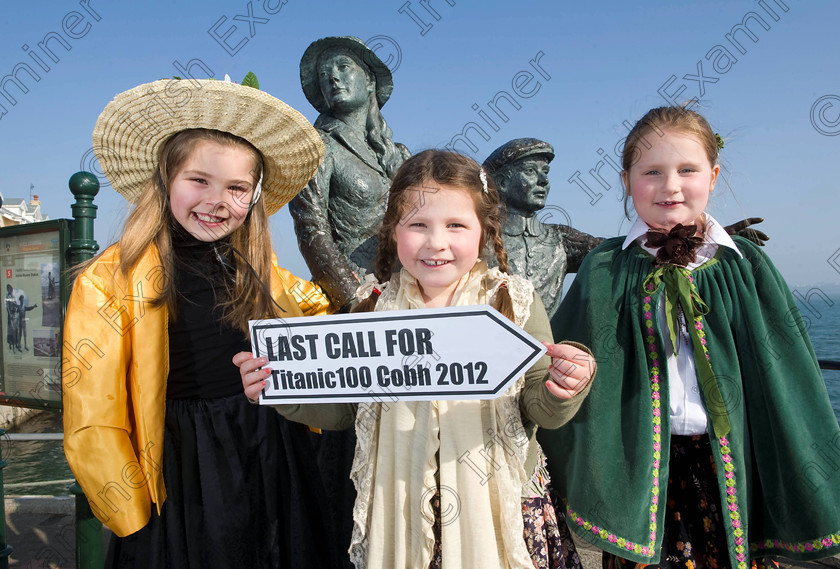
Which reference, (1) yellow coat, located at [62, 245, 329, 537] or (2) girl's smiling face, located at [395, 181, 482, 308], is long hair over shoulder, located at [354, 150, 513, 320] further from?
(1) yellow coat, located at [62, 245, 329, 537]

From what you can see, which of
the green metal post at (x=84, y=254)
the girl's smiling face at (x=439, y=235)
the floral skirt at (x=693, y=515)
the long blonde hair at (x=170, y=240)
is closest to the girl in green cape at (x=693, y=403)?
the floral skirt at (x=693, y=515)

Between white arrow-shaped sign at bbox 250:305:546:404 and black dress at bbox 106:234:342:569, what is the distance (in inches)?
20.0

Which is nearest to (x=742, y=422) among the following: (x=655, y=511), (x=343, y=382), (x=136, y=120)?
(x=655, y=511)

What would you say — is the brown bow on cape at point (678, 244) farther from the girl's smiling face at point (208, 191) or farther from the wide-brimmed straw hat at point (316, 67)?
the wide-brimmed straw hat at point (316, 67)

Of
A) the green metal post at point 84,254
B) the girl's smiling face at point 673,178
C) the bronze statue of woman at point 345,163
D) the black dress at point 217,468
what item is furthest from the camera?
the bronze statue of woman at point 345,163

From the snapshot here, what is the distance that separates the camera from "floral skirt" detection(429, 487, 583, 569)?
164 cm

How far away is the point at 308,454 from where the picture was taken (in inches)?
88.2

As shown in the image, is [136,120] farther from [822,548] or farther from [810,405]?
[822,548]

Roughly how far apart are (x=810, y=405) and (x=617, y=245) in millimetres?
758

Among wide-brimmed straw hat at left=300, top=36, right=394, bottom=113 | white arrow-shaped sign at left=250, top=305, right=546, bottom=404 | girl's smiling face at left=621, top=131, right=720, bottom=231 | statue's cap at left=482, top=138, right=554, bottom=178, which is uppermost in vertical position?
wide-brimmed straw hat at left=300, top=36, right=394, bottom=113

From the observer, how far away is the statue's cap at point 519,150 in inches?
127

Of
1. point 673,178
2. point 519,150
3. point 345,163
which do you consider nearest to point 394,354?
point 673,178

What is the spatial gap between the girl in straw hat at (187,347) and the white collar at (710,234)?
1267 mm

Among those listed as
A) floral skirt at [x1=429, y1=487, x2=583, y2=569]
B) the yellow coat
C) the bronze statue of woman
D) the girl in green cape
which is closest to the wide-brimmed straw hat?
the bronze statue of woman
